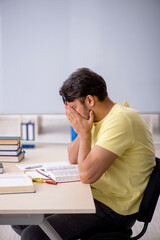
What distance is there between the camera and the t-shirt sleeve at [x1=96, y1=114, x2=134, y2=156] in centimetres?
141

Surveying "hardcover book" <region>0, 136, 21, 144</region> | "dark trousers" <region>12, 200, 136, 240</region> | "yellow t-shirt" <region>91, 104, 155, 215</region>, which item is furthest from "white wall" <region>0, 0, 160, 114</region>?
"dark trousers" <region>12, 200, 136, 240</region>

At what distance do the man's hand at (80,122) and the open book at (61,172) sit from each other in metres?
0.20

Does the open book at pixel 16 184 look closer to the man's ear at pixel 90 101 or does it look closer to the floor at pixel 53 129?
the man's ear at pixel 90 101

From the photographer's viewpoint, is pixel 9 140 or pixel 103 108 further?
pixel 9 140

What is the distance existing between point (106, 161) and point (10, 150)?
713 mm

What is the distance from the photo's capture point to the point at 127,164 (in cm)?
149

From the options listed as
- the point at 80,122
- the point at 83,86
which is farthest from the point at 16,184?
the point at 83,86

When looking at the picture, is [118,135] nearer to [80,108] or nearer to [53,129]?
[80,108]

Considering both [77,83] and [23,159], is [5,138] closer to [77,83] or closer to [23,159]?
[23,159]

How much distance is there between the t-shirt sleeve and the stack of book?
2.06 ft

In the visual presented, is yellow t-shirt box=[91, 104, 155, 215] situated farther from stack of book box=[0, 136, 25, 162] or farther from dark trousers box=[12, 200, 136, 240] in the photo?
stack of book box=[0, 136, 25, 162]

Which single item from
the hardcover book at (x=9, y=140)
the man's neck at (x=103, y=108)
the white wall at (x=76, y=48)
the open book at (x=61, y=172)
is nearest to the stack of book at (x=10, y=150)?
the hardcover book at (x=9, y=140)

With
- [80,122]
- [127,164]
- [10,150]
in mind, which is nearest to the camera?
[127,164]

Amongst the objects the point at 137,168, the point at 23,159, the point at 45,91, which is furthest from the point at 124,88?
the point at 137,168
